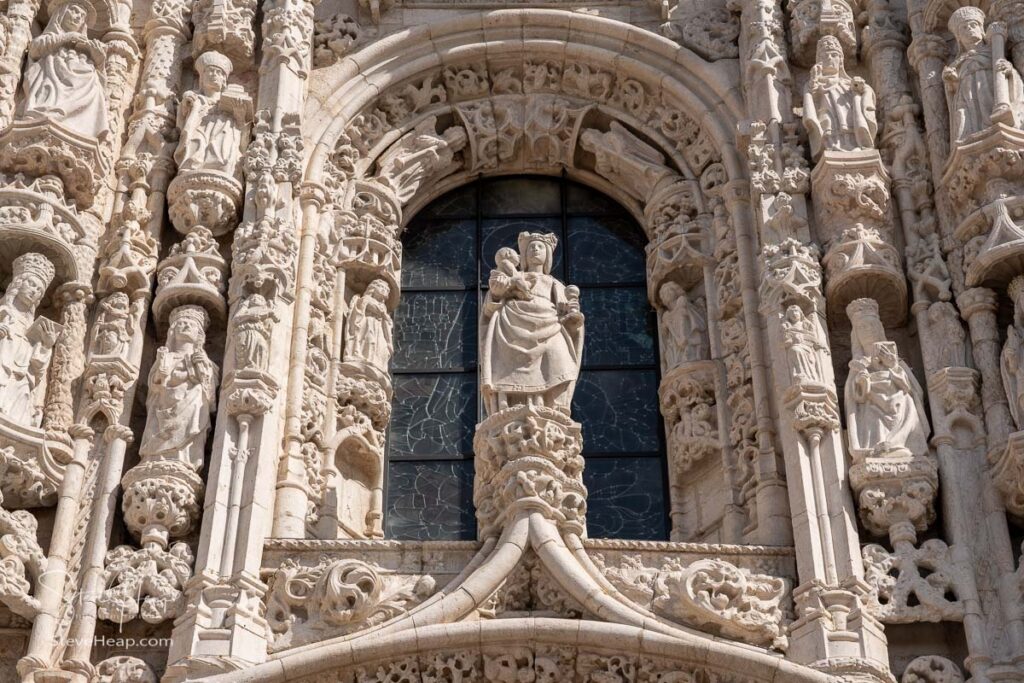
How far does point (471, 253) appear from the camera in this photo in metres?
16.0

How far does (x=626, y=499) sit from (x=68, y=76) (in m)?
5.06

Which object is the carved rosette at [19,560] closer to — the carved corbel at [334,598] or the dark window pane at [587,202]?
the carved corbel at [334,598]

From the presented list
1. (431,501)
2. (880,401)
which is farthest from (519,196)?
(880,401)

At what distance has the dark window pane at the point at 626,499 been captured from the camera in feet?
47.2

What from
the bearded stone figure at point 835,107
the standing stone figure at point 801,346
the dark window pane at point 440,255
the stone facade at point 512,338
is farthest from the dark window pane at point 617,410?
the bearded stone figure at point 835,107

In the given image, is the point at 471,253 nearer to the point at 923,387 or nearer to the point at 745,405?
the point at 745,405

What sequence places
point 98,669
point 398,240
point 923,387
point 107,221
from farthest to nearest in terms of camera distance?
point 398,240, point 107,221, point 923,387, point 98,669

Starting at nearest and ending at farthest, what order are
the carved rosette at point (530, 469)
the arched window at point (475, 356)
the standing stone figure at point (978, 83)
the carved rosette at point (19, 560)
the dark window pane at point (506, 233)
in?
the carved rosette at point (19, 560), the carved rosette at point (530, 469), the standing stone figure at point (978, 83), the arched window at point (475, 356), the dark window pane at point (506, 233)

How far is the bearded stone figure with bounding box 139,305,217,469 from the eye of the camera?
1329cm

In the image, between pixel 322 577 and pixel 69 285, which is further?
pixel 69 285

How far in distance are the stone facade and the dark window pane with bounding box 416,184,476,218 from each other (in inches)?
4.8

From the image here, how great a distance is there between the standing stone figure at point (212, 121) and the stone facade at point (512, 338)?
0.09ft

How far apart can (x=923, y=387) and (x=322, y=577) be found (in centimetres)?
417

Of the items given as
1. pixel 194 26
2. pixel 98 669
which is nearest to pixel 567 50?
pixel 194 26
